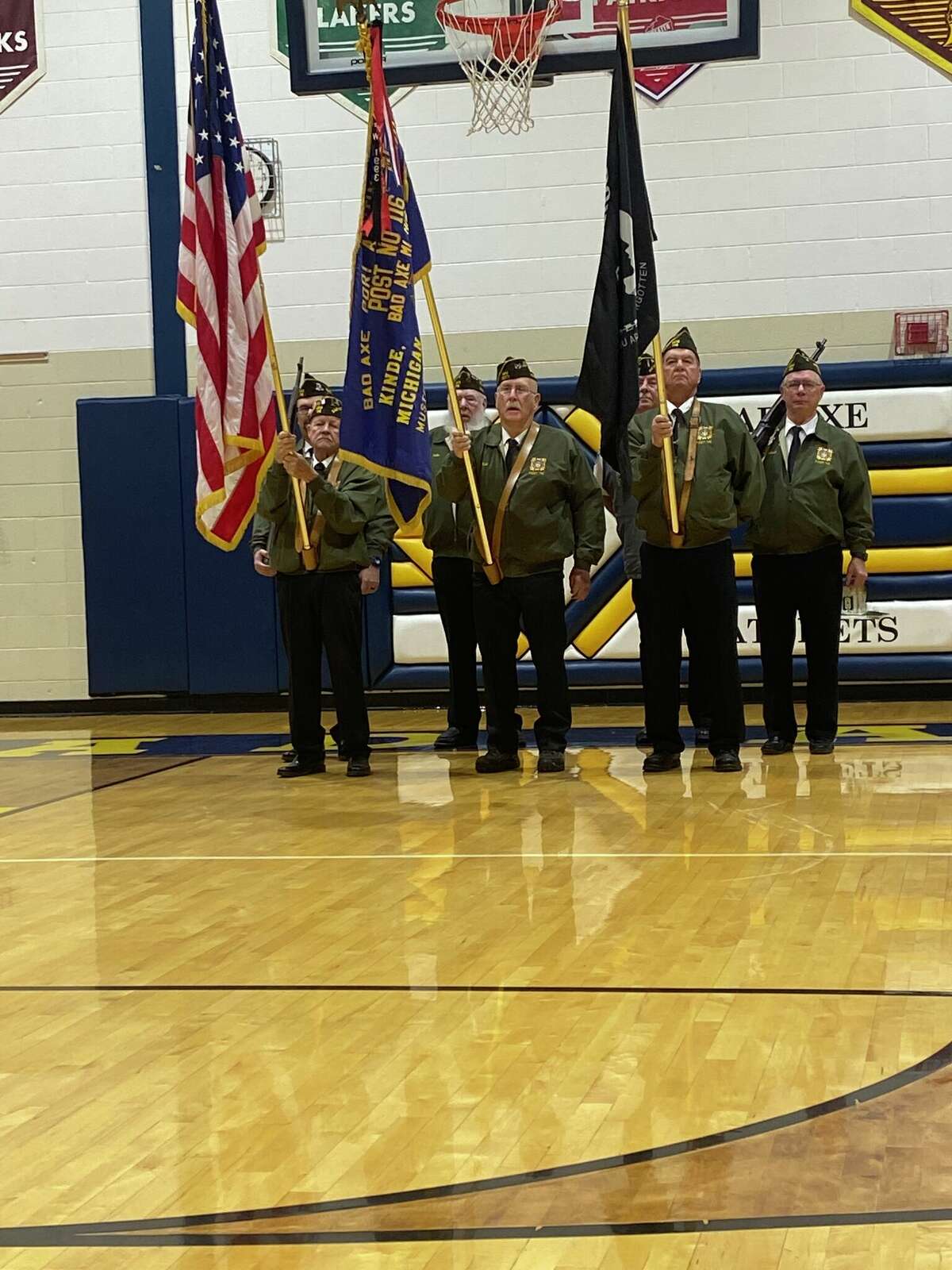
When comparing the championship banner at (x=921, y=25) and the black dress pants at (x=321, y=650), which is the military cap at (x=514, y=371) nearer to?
the black dress pants at (x=321, y=650)

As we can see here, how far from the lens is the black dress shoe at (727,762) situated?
7.04m

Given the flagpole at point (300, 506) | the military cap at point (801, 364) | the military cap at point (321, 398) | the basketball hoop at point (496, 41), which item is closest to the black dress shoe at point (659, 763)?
the flagpole at point (300, 506)

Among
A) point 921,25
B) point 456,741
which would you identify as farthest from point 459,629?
point 921,25

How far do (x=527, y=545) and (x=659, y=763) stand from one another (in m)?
1.09

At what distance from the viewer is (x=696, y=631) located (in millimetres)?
7113

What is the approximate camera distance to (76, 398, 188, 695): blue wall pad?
416 inches

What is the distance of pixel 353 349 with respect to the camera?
7.20m

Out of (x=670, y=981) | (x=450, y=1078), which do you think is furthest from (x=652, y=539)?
(x=450, y=1078)

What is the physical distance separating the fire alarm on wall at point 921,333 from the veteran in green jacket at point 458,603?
2944 millimetres

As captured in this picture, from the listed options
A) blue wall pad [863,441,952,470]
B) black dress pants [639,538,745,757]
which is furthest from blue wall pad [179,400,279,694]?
black dress pants [639,538,745,757]

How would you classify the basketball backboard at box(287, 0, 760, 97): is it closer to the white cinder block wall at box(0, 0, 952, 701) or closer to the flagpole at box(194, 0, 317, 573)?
the flagpole at box(194, 0, 317, 573)

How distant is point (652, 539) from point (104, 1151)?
467 cm

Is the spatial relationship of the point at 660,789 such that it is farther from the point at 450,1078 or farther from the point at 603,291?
the point at 450,1078

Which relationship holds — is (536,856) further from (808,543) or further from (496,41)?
(496,41)
